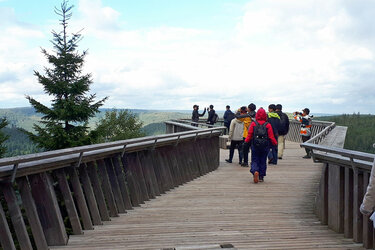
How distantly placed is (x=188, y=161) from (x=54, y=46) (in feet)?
80.3

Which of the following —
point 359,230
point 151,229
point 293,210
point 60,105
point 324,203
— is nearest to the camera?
point 359,230

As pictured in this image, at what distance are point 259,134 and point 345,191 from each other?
4.49 metres

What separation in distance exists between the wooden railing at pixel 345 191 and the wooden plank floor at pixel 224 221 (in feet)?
0.54

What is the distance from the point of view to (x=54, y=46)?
1278 inches

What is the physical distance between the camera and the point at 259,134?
10539 mm

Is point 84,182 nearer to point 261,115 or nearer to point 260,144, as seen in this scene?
point 260,144

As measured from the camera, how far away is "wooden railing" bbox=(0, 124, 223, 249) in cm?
510

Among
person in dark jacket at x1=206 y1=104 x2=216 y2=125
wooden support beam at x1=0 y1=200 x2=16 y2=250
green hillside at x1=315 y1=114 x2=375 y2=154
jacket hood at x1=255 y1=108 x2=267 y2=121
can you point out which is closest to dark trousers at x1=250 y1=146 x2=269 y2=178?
jacket hood at x1=255 y1=108 x2=267 y2=121

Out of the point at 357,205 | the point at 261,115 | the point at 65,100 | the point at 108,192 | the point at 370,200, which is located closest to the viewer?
the point at 370,200

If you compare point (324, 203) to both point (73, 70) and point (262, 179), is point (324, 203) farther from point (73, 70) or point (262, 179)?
point (73, 70)

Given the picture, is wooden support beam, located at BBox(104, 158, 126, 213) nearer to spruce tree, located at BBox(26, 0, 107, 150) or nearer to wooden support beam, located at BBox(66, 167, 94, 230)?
wooden support beam, located at BBox(66, 167, 94, 230)

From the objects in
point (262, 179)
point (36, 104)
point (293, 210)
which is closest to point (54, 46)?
point (36, 104)

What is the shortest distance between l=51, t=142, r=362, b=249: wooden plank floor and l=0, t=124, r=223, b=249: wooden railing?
0.26 meters

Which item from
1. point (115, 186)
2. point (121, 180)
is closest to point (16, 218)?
point (115, 186)
